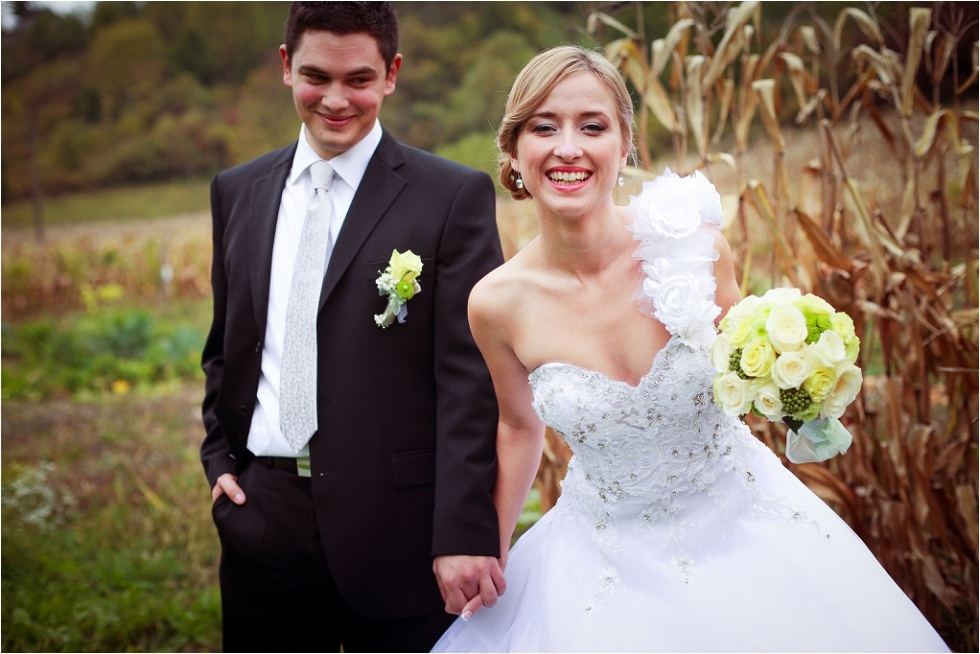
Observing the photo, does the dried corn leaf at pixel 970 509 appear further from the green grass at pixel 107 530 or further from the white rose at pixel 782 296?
the green grass at pixel 107 530

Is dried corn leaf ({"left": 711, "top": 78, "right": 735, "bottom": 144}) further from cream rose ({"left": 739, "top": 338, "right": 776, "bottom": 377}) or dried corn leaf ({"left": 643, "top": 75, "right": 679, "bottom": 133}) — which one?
cream rose ({"left": 739, "top": 338, "right": 776, "bottom": 377})

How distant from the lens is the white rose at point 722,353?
184 centimetres

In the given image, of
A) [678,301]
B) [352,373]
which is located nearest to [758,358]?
[678,301]

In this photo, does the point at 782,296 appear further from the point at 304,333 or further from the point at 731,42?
the point at 731,42

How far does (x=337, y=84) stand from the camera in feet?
7.86

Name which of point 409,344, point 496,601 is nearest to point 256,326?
point 409,344

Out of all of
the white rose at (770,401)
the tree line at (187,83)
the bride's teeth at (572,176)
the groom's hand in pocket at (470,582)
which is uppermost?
the tree line at (187,83)

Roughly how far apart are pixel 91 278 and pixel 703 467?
8.00 metres

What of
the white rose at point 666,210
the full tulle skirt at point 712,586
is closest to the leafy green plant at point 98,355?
the full tulle skirt at point 712,586

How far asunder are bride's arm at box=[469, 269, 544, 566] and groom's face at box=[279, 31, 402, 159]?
0.56 meters

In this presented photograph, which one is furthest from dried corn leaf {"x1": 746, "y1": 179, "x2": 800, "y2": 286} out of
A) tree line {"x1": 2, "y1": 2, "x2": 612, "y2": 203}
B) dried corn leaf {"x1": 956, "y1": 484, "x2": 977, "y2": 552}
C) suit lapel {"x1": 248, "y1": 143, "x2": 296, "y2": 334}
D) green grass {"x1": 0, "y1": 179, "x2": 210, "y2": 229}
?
green grass {"x1": 0, "y1": 179, "x2": 210, "y2": 229}

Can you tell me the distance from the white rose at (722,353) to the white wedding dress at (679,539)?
155 mm

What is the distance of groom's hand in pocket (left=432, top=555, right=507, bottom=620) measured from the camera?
2227mm

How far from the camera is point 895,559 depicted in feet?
10.4
